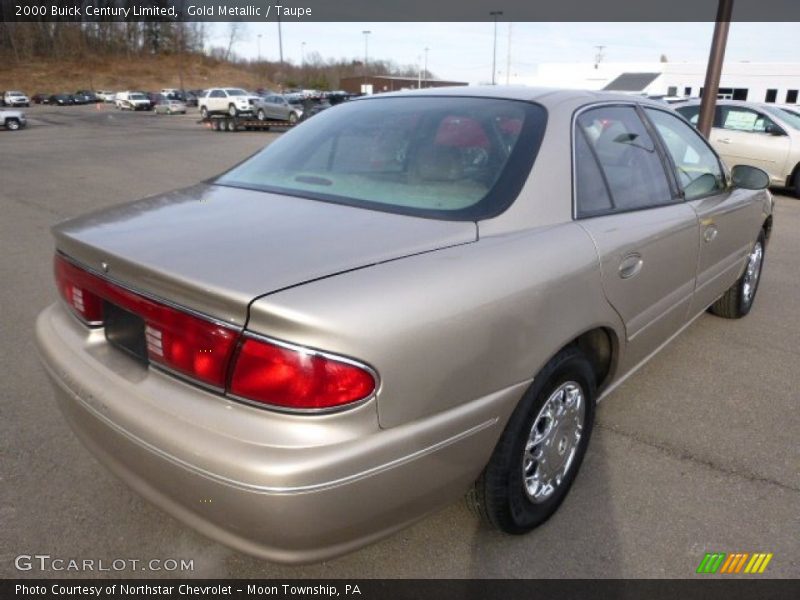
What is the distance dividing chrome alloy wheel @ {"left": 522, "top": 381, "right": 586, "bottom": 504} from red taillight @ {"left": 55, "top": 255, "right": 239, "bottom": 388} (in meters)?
1.12

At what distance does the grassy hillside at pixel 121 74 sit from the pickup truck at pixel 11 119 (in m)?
53.6

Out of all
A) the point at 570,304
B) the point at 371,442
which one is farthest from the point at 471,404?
the point at 570,304

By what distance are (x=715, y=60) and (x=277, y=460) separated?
10.6 meters

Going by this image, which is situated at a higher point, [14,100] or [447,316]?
[447,316]

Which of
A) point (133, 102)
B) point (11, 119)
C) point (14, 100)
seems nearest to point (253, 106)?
point (11, 119)

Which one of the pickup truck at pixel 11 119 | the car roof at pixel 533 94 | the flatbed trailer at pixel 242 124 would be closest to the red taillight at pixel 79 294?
the car roof at pixel 533 94

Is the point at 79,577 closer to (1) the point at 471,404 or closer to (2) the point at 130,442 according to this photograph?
(2) the point at 130,442

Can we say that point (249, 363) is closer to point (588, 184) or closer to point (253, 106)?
point (588, 184)

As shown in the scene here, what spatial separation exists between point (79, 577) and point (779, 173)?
40.1 feet

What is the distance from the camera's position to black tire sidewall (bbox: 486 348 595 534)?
2061 mm

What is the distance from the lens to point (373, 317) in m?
1.57

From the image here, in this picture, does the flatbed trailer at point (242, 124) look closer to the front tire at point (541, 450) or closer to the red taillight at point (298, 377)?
the front tire at point (541, 450)

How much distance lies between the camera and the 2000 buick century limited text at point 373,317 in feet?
5.13
